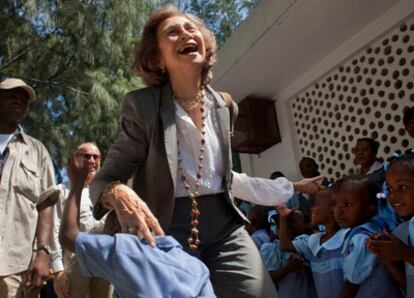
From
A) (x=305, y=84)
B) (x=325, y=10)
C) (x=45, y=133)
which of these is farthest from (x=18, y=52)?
(x=325, y=10)

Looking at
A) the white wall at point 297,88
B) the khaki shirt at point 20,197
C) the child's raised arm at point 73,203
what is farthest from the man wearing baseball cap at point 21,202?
the white wall at point 297,88

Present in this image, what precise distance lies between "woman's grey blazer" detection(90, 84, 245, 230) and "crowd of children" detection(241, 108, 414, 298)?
41.3 inches

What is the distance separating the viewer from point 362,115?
4812 millimetres

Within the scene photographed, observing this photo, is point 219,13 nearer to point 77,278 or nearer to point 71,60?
point 71,60

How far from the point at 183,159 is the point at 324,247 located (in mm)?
1376

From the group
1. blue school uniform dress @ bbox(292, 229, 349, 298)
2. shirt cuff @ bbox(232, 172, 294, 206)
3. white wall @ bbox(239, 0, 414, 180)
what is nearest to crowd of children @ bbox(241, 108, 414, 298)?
blue school uniform dress @ bbox(292, 229, 349, 298)

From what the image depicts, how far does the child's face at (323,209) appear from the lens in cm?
307

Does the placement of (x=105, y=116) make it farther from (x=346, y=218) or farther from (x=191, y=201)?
(x=191, y=201)

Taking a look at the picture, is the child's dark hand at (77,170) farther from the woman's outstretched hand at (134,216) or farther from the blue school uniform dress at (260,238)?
the blue school uniform dress at (260,238)

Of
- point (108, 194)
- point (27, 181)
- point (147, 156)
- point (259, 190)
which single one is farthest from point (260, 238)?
point (108, 194)

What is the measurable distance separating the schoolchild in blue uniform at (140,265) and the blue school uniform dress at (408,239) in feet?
4.27

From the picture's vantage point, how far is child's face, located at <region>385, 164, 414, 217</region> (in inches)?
97.8

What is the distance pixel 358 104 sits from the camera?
4.85 meters

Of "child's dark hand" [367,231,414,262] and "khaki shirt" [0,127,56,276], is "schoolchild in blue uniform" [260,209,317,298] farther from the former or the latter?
"khaki shirt" [0,127,56,276]
